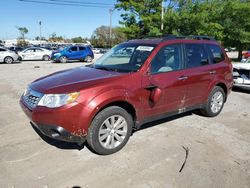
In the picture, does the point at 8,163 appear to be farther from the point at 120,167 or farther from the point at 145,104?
the point at 145,104

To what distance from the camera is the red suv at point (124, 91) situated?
3400 millimetres

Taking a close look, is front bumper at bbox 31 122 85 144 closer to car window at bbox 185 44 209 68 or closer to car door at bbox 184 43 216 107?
car door at bbox 184 43 216 107

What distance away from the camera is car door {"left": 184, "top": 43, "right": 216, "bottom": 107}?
15.8 feet

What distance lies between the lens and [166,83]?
4.32 meters

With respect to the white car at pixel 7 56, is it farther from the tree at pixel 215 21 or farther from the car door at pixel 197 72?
the car door at pixel 197 72

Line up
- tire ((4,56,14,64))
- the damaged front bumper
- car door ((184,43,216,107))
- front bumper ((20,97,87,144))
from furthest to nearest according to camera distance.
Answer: tire ((4,56,14,64)) < the damaged front bumper < car door ((184,43,216,107)) < front bumper ((20,97,87,144))

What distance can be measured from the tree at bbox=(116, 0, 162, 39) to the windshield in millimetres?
23007

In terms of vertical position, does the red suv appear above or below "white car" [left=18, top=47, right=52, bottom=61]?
below

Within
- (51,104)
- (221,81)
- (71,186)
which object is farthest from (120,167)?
(221,81)

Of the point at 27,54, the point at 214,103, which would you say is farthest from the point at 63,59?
the point at 214,103

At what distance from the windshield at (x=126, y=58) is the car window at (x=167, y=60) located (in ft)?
0.61

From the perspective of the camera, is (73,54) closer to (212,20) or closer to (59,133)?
(212,20)

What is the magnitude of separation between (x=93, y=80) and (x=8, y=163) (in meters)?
1.71

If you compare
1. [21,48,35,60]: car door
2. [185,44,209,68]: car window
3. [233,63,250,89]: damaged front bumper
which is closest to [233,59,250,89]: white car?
[233,63,250,89]: damaged front bumper
